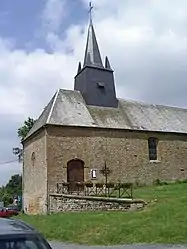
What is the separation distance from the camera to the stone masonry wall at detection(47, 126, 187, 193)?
2944 cm

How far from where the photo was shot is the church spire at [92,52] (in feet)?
115

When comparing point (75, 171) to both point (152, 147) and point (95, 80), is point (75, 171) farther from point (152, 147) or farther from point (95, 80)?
point (95, 80)

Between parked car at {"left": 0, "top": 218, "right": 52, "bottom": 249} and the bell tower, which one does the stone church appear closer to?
the bell tower

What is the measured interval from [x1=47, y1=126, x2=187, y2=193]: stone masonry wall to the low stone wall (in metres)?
1.92

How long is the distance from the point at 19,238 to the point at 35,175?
2840 cm

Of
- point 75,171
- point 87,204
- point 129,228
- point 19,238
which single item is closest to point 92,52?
point 75,171

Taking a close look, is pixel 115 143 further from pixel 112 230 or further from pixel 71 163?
pixel 112 230

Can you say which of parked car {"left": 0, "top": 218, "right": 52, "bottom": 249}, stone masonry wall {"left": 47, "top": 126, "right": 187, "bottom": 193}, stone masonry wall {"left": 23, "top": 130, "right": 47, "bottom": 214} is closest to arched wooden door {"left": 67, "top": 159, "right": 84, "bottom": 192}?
stone masonry wall {"left": 47, "top": 126, "right": 187, "bottom": 193}

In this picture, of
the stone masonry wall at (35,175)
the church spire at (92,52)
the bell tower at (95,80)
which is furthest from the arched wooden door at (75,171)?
the church spire at (92,52)

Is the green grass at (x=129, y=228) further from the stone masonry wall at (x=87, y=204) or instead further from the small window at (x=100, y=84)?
the small window at (x=100, y=84)

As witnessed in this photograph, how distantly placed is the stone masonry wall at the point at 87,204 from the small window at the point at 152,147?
10148 mm

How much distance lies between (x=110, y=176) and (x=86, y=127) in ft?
14.1

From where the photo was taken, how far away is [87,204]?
2270cm

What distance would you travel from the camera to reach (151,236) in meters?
12.7
